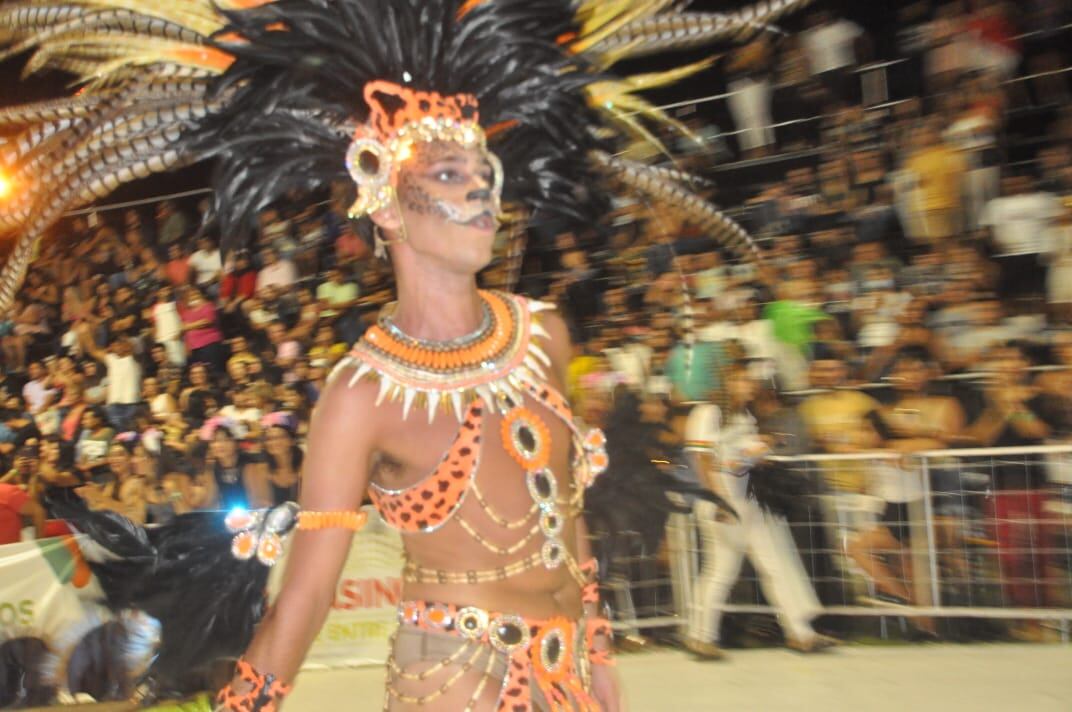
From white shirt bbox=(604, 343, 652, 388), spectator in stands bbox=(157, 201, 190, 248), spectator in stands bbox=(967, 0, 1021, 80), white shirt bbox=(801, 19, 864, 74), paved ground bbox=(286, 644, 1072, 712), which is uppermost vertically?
white shirt bbox=(801, 19, 864, 74)

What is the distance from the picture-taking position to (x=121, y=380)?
910 centimetres

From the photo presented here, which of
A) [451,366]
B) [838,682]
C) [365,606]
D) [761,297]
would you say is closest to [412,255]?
[451,366]

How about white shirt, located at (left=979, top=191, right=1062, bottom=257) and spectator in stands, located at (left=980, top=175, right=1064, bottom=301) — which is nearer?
spectator in stands, located at (left=980, top=175, right=1064, bottom=301)

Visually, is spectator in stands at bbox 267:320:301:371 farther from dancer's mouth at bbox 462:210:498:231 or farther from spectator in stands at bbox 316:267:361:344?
dancer's mouth at bbox 462:210:498:231

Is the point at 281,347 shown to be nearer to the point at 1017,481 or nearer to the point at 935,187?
the point at 935,187

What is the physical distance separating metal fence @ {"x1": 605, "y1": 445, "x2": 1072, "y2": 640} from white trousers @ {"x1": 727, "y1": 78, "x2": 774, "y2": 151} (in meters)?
3.44

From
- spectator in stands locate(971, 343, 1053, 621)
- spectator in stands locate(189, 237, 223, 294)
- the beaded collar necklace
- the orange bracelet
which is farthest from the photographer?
spectator in stands locate(189, 237, 223, 294)

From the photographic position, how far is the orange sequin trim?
2521 mm

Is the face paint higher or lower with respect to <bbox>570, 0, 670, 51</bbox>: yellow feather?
lower

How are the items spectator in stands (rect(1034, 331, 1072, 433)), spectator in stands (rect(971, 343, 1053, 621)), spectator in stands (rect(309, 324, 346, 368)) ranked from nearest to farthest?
spectator in stands (rect(1034, 331, 1072, 433)) < spectator in stands (rect(971, 343, 1053, 621)) < spectator in stands (rect(309, 324, 346, 368))

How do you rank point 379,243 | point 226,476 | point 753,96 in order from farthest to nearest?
point 753,96 → point 226,476 → point 379,243

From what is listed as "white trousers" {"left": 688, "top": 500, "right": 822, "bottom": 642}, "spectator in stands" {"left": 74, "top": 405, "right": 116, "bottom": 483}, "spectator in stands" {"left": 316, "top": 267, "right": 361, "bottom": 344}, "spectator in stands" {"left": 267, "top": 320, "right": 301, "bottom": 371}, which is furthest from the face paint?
"spectator in stands" {"left": 74, "top": 405, "right": 116, "bottom": 483}

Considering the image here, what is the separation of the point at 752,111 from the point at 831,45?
774mm

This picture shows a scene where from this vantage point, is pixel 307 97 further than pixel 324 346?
No
